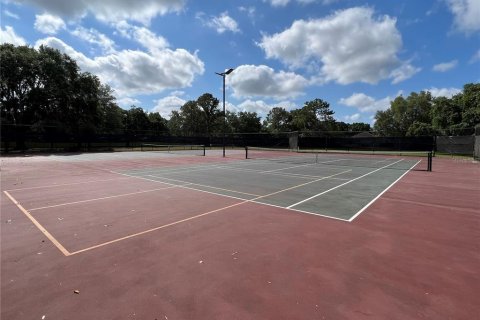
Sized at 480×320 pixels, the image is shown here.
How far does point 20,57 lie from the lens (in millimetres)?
31859

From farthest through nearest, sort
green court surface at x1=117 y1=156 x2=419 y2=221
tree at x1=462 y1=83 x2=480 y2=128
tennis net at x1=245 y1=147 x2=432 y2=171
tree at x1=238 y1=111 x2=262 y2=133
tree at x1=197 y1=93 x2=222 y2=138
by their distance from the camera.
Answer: tree at x1=197 y1=93 x2=222 y2=138, tree at x1=238 y1=111 x2=262 y2=133, tree at x1=462 y1=83 x2=480 y2=128, tennis net at x1=245 y1=147 x2=432 y2=171, green court surface at x1=117 y1=156 x2=419 y2=221

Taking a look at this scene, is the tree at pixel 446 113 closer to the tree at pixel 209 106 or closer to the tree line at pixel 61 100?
the tree line at pixel 61 100

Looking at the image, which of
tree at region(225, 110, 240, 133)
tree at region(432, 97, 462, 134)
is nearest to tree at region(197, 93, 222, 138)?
tree at region(225, 110, 240, 133)

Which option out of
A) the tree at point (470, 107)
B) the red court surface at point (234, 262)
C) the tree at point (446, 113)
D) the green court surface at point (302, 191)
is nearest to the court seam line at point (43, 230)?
the red court surface at point (234, 262)

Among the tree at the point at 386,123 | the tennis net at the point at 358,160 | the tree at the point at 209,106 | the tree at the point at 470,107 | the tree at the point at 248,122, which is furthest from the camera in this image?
the tree at the point at 209,106

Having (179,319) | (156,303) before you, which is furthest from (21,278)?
(179,319)

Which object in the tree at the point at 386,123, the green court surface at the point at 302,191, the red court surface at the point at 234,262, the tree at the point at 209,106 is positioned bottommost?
the red court surface at the point at 234,262

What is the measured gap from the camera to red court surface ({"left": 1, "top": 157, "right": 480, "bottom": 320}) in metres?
3.20

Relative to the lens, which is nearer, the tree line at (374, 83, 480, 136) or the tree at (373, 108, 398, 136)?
the tree line at (374, 83, 480, 136)

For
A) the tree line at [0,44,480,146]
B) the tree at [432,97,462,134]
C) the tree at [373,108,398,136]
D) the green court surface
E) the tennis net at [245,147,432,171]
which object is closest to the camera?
the green court surface

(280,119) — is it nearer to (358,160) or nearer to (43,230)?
(358,160)

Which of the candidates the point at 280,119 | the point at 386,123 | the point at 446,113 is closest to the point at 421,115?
the point at 386,123

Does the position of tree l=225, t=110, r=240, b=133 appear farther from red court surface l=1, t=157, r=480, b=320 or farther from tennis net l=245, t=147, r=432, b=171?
red court surface l=1, t=157, r=480, b=320

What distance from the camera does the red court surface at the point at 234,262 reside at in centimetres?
320
